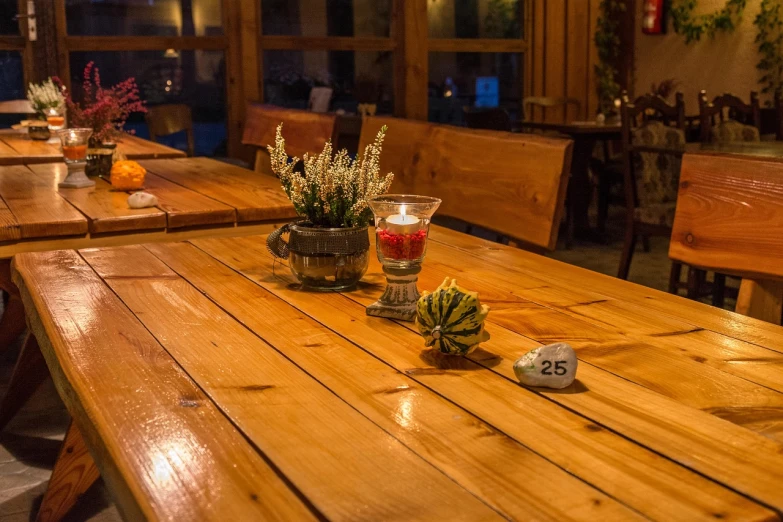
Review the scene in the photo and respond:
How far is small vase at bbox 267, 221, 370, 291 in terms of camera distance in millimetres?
1586

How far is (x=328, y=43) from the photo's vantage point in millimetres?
6500

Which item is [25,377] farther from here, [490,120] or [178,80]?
[490,120]

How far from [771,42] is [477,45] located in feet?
7.27

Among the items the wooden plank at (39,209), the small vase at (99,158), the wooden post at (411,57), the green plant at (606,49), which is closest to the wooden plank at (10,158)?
the wooden plank at (39,209)

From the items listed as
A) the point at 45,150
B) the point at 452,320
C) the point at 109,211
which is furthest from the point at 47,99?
the point at 452,320

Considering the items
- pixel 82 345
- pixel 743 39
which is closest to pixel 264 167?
pixel 82 345

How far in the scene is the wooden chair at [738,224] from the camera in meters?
1.83

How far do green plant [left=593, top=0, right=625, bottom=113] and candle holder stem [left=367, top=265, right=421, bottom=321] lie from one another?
251 inches

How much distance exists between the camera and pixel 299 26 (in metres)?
6.52

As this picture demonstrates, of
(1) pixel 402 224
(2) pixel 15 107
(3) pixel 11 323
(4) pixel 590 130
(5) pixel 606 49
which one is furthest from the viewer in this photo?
(5) pixel 606 49

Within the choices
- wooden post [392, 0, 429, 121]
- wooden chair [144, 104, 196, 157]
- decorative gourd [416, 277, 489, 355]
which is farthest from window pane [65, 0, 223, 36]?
decorative gourd [416, 277, 489, 355]

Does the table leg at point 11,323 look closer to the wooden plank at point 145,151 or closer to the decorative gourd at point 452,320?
the wooden plank at point 145,151

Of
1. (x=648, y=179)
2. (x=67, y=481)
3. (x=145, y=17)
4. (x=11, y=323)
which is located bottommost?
(x=67, y=481)

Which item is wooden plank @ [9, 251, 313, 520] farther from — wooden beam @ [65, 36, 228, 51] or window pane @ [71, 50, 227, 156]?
window pane @ [71, 50, 227, 156]
